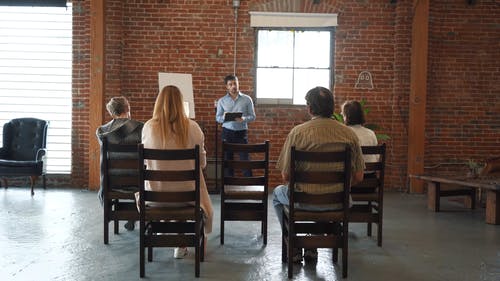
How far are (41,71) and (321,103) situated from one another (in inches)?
248

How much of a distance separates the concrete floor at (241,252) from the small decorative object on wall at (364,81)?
2871 mm

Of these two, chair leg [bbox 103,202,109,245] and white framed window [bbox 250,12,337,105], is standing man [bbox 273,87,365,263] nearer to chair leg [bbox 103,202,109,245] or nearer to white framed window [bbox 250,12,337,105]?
chair leg [bbox 103,202,109,245]

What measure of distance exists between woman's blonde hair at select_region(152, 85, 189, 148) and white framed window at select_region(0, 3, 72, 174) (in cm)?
521

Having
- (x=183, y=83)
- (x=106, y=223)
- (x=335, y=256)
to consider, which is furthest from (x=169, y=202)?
(x=183, y=83)

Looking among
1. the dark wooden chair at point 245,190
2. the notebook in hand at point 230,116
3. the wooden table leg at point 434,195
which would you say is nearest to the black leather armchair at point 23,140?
the notebook in hand at point 230,116

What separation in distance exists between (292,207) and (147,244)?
112 centimetres

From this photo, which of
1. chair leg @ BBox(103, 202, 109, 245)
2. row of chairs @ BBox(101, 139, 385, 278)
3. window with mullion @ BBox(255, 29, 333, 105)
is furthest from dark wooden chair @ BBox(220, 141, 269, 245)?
window with mullion @ BBox(255, 29, 333, 105)

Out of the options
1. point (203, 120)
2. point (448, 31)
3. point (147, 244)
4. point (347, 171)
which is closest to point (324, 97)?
point (347, 171)

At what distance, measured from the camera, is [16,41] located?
8.37 metres

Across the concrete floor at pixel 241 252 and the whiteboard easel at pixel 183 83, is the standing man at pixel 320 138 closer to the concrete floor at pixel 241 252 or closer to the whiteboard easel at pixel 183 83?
the concrete floor at pixel 241 252

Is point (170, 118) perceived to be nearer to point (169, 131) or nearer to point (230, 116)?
point (169, 131)

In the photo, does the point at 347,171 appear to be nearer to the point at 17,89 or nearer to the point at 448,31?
the point at 448,31

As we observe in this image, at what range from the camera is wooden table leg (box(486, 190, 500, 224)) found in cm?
574

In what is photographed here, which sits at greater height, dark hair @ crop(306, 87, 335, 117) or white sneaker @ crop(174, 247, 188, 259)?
dark hair @ crop(306, 87, 335, 117)
